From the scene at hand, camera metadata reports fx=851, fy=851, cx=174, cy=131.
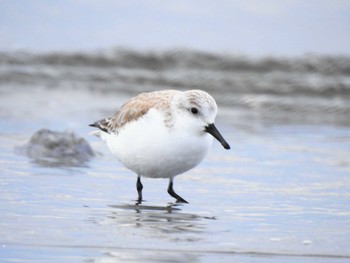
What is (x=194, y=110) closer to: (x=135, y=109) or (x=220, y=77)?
(x=135, y=109)

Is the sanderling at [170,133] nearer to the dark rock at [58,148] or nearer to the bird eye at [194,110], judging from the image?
the bird eye at [194,110]

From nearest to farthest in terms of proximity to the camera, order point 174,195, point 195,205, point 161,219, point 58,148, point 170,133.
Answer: point 161,219 < point 170,133 < point 195,205 < point 174,195 < point 58,148

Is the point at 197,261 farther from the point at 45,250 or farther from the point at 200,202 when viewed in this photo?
the point at 200,202

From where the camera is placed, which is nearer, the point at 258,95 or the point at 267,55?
the point at 258,95

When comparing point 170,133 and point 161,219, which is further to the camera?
point 170,133

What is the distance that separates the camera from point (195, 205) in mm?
6375

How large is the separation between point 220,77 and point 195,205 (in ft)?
27.0

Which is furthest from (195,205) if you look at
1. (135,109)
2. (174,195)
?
(135,109)

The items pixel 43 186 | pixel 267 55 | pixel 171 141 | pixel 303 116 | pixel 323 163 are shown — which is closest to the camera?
pixel 171 141

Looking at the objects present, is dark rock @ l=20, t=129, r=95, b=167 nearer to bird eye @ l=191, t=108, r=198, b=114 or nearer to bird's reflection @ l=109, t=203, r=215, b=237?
bird's reflection @ l=109, t=203, r=215, b=237

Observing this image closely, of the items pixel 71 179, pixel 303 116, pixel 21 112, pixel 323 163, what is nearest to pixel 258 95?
pixel 303 116

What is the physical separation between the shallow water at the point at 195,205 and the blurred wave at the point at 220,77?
203cm

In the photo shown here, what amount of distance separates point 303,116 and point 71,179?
226 inches

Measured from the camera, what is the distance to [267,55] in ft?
50.8
